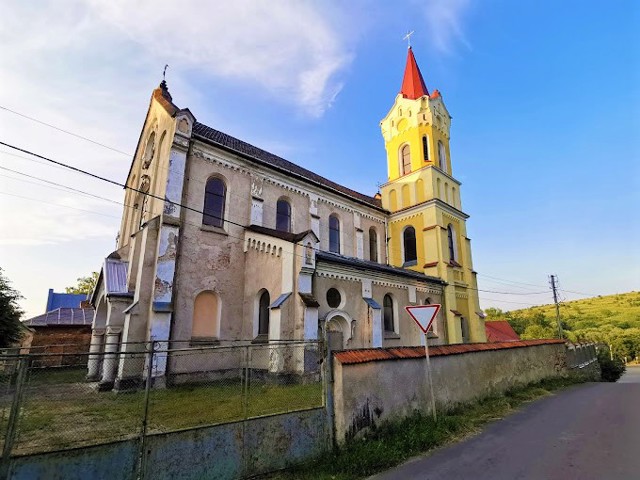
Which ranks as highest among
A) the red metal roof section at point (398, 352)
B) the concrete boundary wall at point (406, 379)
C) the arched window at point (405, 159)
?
the arched window at point (405, 159)

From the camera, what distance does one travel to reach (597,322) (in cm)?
7362

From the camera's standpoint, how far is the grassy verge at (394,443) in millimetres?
5555

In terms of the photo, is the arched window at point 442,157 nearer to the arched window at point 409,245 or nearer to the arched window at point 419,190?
the arched window at point 419,190

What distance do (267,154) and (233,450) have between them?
18472mm

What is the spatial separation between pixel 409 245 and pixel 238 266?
558 inches

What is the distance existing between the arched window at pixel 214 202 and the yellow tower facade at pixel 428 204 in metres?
13.2

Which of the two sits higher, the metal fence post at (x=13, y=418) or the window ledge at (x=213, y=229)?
the window ledge at (x=213, y=229)

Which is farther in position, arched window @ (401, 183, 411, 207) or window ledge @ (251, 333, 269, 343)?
arched window @ (401, 183, 411, 207)

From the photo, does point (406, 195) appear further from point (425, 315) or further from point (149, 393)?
point (149, 393)

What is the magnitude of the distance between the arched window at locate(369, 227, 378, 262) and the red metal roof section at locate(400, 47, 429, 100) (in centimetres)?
1210

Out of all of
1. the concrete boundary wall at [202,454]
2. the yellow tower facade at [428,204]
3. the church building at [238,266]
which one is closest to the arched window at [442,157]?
the yellow tower facade at [428,204]

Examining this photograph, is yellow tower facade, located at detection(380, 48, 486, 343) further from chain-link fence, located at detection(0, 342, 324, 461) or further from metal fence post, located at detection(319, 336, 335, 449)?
metal fence post, located at detection(319, 336, 335, 449)

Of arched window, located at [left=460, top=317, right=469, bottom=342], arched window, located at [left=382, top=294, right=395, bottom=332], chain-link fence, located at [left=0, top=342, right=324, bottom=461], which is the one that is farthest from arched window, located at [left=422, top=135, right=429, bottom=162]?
chain-link fence, located at [left=0, top=342, right=324, bottom=461]

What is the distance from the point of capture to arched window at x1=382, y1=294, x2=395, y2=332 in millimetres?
18969
